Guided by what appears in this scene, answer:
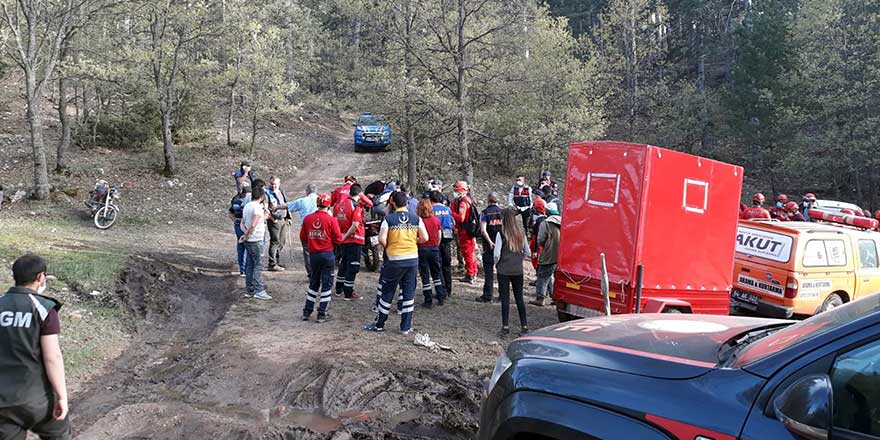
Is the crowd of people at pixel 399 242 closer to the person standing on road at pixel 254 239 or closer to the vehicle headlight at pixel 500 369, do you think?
the person standing on road at pixel 254 239

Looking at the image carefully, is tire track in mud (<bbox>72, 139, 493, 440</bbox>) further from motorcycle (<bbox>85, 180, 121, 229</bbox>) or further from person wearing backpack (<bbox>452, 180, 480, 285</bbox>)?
motorcycle (<bbox>85, 180, 121, 229</bbox>)

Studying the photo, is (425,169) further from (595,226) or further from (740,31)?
(740,31)

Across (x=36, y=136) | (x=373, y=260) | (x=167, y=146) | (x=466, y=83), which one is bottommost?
(x=373, y=260)

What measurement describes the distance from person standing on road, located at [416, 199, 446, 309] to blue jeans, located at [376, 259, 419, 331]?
117 cm

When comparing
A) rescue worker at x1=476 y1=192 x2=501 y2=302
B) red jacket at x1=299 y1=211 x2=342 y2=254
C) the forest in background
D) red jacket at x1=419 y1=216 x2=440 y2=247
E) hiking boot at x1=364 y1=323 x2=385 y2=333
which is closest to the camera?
hiking boot at x1=364 y1=323 x2=385 y2=333

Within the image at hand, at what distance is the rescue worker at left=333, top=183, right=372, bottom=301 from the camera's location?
31.1 ft

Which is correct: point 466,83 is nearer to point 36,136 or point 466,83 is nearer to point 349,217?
point 349,217

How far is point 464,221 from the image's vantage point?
1094 centimetres

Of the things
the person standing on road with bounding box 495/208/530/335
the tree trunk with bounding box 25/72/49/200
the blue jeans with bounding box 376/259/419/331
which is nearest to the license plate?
the person standing on road with bounding box 495/208/530/335

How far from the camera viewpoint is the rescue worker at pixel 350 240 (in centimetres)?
948

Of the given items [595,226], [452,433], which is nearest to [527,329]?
[595,226]

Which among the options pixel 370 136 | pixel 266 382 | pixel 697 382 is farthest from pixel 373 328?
pixel 370 136

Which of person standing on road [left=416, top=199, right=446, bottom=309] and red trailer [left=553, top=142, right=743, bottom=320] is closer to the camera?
red trailer [left=553, top=142, right=743, bottom=320]

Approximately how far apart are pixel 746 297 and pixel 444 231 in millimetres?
5169
